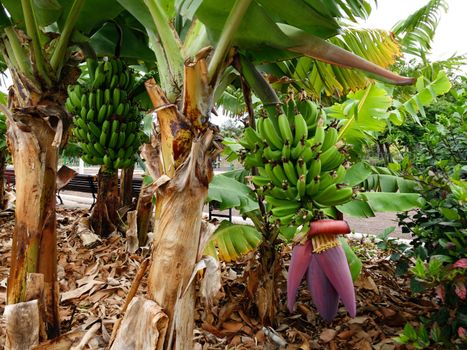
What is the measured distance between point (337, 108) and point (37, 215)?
62.0 inches

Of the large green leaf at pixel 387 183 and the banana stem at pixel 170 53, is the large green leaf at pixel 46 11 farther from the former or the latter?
the large green leaf at pixel 387 183

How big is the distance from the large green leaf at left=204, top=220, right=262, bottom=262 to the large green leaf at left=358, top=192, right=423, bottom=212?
0.67 meters

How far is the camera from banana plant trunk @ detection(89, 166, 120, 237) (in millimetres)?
3141

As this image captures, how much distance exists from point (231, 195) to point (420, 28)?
2.33 meters

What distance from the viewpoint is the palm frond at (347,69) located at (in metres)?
1.57

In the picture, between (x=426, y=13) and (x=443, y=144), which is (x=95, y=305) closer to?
(x=443, y=144)

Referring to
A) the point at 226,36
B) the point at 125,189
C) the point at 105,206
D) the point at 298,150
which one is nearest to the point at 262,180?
the point at 298,150

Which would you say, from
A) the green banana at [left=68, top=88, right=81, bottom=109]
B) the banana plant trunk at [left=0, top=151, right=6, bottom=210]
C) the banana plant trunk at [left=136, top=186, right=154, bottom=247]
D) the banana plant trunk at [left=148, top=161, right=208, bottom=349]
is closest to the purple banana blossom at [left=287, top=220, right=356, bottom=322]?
the banana plant trunk at [left=148, top=161, right=208, bottom=349]

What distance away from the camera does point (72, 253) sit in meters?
2.87

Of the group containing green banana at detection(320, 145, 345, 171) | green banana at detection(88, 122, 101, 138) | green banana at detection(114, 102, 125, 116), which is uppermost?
green banana at detection(114, 102, 125, 116)

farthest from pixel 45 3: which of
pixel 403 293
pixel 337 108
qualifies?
pixel 403 293

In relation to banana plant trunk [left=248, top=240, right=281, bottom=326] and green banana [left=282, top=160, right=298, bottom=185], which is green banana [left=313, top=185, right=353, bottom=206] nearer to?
green banana [left=282, top=160, right=298, bottom=185]

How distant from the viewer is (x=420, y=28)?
2.73 metres

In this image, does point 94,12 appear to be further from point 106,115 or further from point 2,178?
point 2,178
